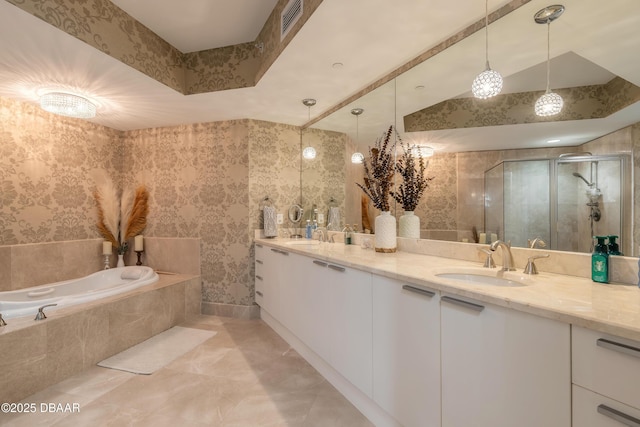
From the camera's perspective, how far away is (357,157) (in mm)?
2553

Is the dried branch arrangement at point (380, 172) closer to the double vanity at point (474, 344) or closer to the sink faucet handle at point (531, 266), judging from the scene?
the double vanity at point (474, 344)

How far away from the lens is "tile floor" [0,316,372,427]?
1559mm

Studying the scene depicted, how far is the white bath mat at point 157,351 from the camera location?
2.11m

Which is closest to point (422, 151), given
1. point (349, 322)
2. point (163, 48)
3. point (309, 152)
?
point (349, 322)

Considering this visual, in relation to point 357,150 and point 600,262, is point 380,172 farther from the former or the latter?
point 600,262

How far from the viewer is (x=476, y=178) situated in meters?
1.65

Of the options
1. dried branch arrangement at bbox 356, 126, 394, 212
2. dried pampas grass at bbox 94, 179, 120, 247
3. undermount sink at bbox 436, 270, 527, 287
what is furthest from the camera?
dried pampas grass at bbox 94, 179, 120, 247

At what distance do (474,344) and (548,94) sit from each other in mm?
1168

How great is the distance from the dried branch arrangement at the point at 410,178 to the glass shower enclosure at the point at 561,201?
0.45 metres

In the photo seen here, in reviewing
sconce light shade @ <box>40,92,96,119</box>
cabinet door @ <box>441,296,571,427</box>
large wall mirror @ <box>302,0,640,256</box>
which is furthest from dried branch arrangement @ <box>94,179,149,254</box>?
cabinet door @ <box>441,296,571,427</box>

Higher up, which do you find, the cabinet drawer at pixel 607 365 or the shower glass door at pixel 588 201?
the shower glass door at pixel 588 201

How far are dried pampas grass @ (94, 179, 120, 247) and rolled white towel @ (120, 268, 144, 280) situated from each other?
0.49 m

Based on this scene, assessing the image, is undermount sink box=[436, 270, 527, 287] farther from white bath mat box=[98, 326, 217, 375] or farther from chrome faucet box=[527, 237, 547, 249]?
white bath mat box=[98, 326, 217, 375]

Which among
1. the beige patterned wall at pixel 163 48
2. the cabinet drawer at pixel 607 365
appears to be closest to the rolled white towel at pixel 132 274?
the beige patterned wall at pixel 163 48
